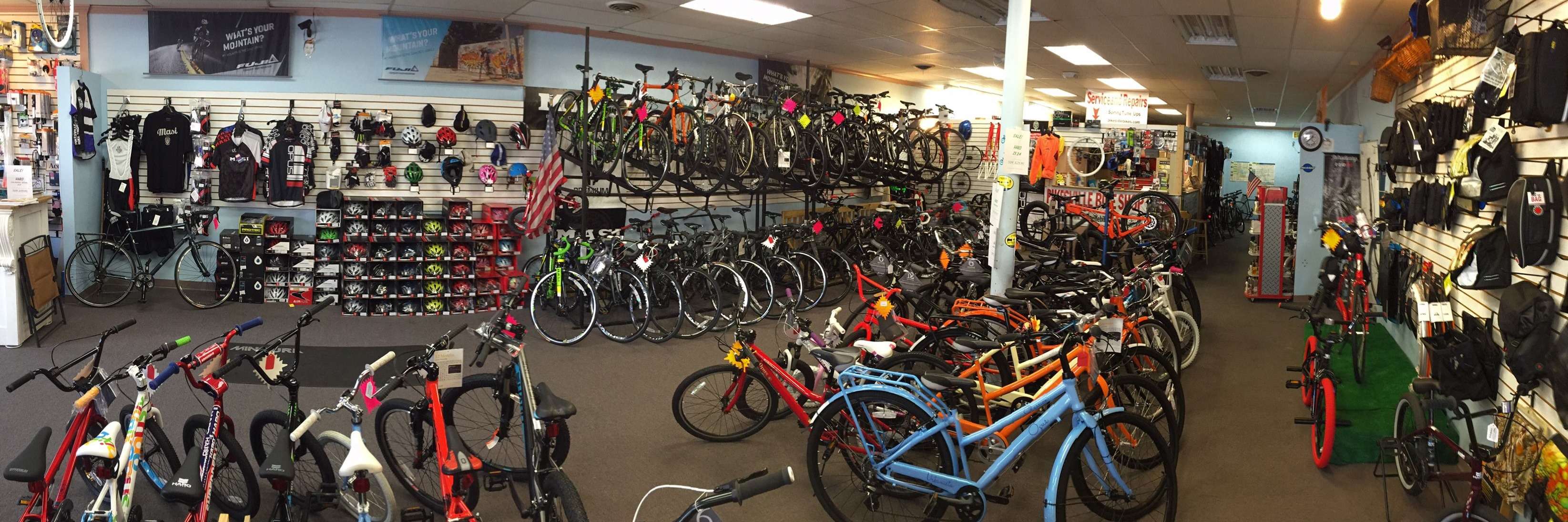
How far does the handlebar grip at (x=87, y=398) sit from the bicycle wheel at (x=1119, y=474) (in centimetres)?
328

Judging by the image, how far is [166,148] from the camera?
802 centimetres

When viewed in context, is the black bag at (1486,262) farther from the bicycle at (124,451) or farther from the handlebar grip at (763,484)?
the bicycle at (124,451)

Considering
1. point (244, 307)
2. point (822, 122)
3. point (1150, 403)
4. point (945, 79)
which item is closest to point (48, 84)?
point (244, 307)

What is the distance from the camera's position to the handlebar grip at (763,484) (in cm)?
200

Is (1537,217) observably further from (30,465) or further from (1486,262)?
(30,465)

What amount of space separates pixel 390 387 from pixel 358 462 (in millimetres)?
451

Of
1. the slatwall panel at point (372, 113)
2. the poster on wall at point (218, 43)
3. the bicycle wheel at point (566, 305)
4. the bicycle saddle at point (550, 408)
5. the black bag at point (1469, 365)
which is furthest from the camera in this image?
the slatwall panel at point (372, 113)

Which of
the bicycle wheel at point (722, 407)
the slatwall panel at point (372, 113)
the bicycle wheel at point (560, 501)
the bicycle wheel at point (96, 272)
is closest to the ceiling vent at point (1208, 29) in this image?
the bicycle wheel at point (722, 407)

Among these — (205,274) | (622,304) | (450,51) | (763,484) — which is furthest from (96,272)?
(763,484)

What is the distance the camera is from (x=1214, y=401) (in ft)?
18.1

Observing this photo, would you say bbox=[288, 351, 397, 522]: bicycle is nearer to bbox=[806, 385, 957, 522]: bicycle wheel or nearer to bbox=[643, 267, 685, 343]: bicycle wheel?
bbox=[806, 385, 957, 522]: bicycle wheel

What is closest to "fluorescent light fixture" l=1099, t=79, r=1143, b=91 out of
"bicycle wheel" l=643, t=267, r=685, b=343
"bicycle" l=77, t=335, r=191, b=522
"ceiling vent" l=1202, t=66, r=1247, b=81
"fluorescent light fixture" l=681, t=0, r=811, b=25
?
"ceiling vent" l=1202, t=66, r=1247, b=81

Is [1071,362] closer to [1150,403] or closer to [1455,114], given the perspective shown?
[1150,403]

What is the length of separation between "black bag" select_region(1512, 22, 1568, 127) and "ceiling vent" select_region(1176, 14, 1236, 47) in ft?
13.9
